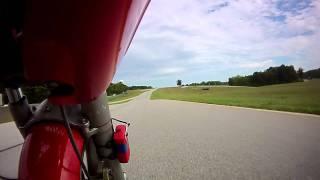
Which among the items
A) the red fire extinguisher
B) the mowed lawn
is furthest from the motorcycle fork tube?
the mowed lawn

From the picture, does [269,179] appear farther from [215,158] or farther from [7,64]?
[7,64]

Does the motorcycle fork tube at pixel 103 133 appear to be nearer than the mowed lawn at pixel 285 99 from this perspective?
Yes

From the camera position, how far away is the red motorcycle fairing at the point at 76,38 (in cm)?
64

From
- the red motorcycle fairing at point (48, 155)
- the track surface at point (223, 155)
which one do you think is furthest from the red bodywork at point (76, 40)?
the track surface at point (223, 155)

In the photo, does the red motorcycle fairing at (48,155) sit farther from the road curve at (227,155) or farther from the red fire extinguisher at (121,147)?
the road curve at (227,155)

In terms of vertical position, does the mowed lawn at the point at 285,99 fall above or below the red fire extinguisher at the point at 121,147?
below

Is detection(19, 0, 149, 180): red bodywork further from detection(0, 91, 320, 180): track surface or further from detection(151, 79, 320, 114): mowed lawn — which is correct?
detection(151, 79, 320, 114): mowed lawn

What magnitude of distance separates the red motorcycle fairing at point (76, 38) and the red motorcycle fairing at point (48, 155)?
415 millimetres

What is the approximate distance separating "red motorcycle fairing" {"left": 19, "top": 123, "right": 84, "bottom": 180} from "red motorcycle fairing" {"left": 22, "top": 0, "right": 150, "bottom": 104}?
0.42m

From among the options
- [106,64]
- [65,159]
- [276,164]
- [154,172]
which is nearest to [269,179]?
[276,164]

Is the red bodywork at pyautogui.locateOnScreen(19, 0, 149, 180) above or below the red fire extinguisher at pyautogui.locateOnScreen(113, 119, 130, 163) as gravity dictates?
above

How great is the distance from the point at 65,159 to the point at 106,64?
0.56 meters

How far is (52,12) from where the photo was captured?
24.9 inches

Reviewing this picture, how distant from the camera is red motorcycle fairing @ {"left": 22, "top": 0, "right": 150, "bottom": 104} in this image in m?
0.64
